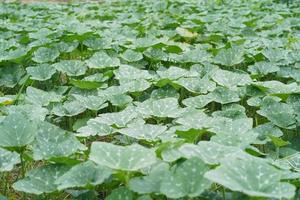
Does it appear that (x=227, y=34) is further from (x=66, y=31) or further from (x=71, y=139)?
(x=71, y=139)

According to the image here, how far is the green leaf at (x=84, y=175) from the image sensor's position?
1.60 meters

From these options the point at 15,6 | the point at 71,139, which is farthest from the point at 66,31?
the point at 15,6

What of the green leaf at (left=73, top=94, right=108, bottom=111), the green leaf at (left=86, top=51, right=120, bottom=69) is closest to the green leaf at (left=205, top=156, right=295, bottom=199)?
the green leaf at (left=73, top=94, right=108, bottom=111)

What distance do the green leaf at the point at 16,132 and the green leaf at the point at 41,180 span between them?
0.15 m

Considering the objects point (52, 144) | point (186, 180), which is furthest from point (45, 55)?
point (186, 180)

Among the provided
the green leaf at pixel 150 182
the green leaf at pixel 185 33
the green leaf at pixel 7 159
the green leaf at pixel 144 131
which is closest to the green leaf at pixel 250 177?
the green leaf at pixel 150 182

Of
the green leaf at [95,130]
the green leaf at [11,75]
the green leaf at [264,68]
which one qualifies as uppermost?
the green leaf at [95,130]

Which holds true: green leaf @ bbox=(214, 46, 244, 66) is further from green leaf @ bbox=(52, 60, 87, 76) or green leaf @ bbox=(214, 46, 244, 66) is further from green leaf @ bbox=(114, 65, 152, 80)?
green leaf @ bbox=(52, 60, 87, 76)

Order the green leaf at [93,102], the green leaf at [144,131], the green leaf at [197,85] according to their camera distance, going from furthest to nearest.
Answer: the green leaf at [197,85] < the green leaf at [93,102] < the green leaf at [144,131]

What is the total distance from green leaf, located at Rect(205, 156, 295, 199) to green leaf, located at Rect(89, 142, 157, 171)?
0.27 m

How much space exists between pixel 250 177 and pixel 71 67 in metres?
2.17

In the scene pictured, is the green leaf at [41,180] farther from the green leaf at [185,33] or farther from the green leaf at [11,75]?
the green leaf at [185,33]

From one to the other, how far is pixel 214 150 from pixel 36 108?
118cm

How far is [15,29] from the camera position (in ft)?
16.5
